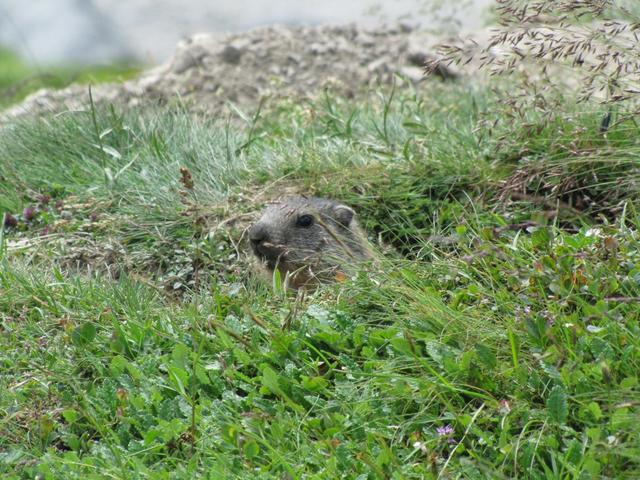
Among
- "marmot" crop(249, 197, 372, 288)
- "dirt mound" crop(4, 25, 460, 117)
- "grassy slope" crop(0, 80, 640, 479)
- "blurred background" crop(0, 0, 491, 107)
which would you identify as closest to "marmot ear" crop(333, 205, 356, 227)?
"marmot" crop(249, 197, 372, 288)

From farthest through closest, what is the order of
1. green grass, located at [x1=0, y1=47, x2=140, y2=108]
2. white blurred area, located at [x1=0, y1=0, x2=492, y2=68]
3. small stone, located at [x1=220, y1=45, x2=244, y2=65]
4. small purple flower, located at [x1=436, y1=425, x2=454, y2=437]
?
1. white blurred area, located at [x1=0, y1=0, x2=492, y2=68]
2. green grass, located at [x1=0, y1=47, x2=140, y2=108]
3. small stone, located at [x1=220, y1=45, x2=244, y2=65]
4. small purple flower, located at [x1=436, y1=425, x2=454, y2=437]

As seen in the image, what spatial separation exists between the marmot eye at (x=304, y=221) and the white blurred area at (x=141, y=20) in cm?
639

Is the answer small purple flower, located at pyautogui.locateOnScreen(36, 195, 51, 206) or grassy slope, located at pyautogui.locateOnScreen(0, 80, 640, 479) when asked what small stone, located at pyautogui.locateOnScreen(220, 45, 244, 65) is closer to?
grassy slope, located at pyautogui.locateOnScreen(0, 80, 640, 479)

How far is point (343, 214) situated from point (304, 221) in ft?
0.80

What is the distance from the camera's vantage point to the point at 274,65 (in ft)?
31.4

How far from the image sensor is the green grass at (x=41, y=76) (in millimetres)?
10383

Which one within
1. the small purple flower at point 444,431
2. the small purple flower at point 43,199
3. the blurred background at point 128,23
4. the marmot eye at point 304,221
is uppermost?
the small purple flower at point 43,199

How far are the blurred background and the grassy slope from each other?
5242 millimetres

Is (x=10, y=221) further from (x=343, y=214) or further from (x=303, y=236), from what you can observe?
(x=343, y=214)

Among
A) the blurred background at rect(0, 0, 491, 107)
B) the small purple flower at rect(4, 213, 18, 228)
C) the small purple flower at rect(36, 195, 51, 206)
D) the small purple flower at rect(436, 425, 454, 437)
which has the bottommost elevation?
the blurred background at rect(0, 0, 491, 107)

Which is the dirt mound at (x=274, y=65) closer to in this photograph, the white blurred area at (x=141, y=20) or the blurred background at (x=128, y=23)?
the blurred background at (x=128, y=23)

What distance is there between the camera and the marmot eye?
18.7 feet

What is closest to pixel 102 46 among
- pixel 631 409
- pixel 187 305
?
pixel 187 305

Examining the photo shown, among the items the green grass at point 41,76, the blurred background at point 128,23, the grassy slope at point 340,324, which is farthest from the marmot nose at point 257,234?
the blurred background at point 128,23
